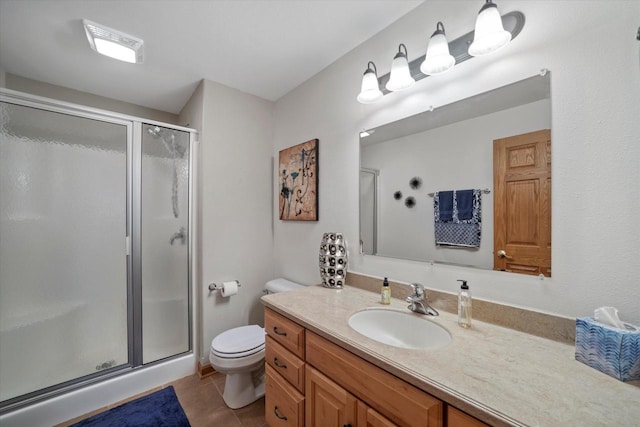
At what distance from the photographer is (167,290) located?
6.42ft

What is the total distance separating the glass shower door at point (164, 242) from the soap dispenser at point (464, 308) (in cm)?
200

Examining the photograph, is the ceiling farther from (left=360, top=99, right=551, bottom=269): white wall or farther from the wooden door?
the wooden door

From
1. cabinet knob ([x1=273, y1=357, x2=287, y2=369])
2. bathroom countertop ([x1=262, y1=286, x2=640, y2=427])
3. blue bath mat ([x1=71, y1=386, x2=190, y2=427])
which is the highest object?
bathroom countertop ([x1=262, y1=286, x2=640, y2=427])

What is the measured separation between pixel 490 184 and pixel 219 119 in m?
2.01

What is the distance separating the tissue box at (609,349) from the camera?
2.08 feet

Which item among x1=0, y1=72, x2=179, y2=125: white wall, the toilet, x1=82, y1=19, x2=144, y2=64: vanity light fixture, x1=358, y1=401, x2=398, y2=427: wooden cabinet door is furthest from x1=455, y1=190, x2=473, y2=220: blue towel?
x1=0, y1=72, x2=179, y2=125: white wall

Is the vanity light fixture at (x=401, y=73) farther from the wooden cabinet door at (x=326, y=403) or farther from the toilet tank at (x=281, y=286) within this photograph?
the toilet tank at (x=281, y=286)

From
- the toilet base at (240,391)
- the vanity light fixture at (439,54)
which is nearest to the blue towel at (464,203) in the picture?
the vanity light fixture at (439,54)

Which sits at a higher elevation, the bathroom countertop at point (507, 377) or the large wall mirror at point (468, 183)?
the large wall mirror at point (468, 183)

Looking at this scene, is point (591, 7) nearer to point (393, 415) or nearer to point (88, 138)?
point (393, 415)

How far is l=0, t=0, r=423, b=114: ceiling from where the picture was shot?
131 cm

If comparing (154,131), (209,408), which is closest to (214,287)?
(209,408)

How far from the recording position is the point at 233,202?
2.14m

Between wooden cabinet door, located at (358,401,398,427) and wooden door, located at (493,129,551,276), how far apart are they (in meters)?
0.73
